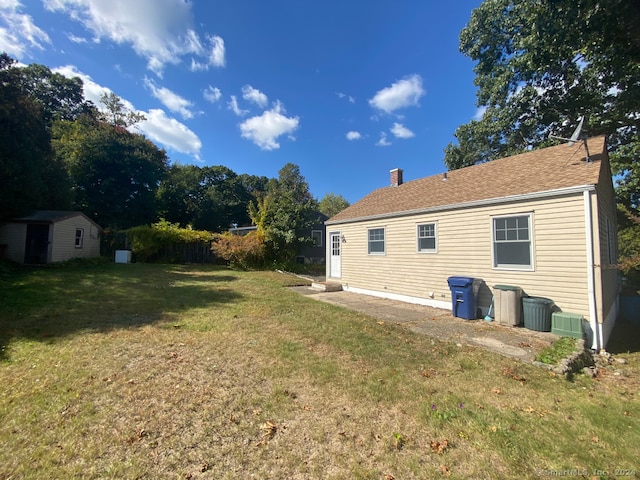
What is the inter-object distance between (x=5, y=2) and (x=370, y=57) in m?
13.9

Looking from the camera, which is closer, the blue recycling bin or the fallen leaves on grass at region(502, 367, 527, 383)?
the fallen leaves on grass at region(502, 367, 527, 383)

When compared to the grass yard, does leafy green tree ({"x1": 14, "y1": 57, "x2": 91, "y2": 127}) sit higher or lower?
higher

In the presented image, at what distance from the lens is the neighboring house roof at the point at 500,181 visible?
688cm

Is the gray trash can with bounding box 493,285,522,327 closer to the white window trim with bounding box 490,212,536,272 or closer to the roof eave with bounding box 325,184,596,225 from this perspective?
the white window trim with bounding box 490,212,536,272

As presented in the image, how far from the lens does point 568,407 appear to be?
3.42 metres

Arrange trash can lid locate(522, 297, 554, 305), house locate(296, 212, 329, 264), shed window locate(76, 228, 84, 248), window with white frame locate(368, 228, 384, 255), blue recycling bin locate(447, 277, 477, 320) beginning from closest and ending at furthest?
trash can lid locate(522, 297, 554, 305) < blue recycling bin locate(447, 277, 477, 320) < window with white frame locate(368, 228, 384, 255) < shed window locate(76, 228, 84, 248) < house locate(296, 212, 329, 264)

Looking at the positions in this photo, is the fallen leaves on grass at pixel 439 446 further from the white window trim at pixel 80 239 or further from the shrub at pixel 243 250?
the white window trim at pixel 80 239

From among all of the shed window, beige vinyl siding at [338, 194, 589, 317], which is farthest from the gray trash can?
the shed window

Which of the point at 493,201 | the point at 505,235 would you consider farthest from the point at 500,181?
the point at 505,235

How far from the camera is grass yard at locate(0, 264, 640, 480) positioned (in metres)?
2.38

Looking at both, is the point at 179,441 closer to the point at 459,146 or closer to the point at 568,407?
the point at 568,407

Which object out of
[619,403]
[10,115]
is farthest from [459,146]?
[10,115]

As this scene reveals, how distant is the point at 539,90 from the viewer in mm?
14820

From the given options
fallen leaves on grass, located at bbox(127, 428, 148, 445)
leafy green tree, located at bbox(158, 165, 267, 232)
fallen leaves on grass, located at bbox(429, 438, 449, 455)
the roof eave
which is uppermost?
leafy green tree, located at bbox(158, 165, 267, 232)
